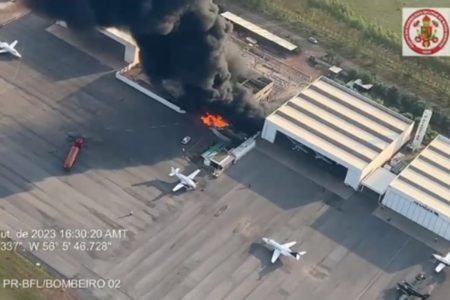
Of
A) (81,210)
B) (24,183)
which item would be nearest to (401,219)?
(81,210)

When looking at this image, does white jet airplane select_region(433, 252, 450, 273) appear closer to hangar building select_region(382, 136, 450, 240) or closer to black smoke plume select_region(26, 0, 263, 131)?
hangar building select_region(382, 136, 450, 240)

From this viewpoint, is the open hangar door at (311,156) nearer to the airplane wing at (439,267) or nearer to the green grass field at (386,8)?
the airplane wing at (439,267)

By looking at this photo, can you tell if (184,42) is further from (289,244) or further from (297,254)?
(297,254)

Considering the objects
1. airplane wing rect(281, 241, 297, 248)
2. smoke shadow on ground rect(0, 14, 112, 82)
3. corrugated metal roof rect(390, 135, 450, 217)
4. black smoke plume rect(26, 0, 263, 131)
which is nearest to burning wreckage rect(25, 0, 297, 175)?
black smoke plume rect(26, 0, 263, 131)


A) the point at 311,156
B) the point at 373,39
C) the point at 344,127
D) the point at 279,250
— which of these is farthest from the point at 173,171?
the point at 373,39

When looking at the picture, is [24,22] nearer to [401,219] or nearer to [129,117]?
[129,117]
